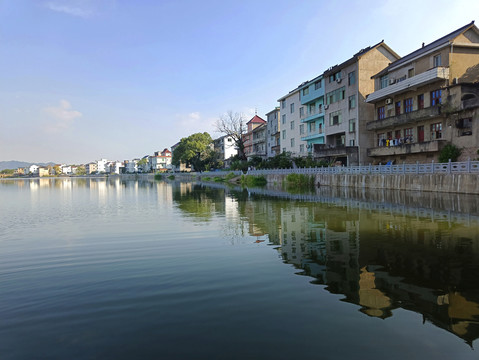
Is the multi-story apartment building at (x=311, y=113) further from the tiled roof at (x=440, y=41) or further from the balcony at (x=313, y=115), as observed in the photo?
the tiled roof at (x=440, y=41)

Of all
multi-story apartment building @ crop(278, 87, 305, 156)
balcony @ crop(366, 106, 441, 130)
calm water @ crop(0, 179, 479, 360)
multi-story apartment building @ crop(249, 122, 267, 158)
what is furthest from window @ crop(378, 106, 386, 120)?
multi-story apartment building @ crop(249, 122, 267, 158)

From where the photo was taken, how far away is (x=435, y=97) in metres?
31.7

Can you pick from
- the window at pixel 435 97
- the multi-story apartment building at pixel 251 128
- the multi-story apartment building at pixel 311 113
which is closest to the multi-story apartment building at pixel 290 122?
the multi-story apartment building at pixel 311 113

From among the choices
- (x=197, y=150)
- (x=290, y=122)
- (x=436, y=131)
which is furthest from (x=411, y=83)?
(x=197, y=150)

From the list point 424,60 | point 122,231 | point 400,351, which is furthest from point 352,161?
point 400,351

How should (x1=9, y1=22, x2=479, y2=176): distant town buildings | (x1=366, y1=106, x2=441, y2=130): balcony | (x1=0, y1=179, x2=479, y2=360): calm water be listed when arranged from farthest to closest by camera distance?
(x1=366, y1=106, x2=441, y2=130): balcony → (x1=9, y1=22, x2=479, y2=176): distant town buildings → (x1=0, y1=179, x2=479, y2=360): calm water

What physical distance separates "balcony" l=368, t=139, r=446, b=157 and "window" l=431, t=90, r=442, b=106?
13.2 ft

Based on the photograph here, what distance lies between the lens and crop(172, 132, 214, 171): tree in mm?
95500

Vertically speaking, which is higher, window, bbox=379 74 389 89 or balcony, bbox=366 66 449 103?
window, bbox=379 74 389 89

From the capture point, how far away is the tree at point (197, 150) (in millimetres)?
95500

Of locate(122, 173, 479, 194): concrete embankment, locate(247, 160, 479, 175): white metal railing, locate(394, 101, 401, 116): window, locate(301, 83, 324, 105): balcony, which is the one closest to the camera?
locate(122, 173, 479, 194): concrete embankment

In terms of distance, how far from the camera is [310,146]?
5269 centimetres

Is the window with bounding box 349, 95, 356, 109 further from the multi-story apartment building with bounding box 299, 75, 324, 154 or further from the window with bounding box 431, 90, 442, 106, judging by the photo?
the window with bounding box 431, 90, 442, 106

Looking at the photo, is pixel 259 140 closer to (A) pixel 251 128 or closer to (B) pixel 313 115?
(A) pixel 251 128
